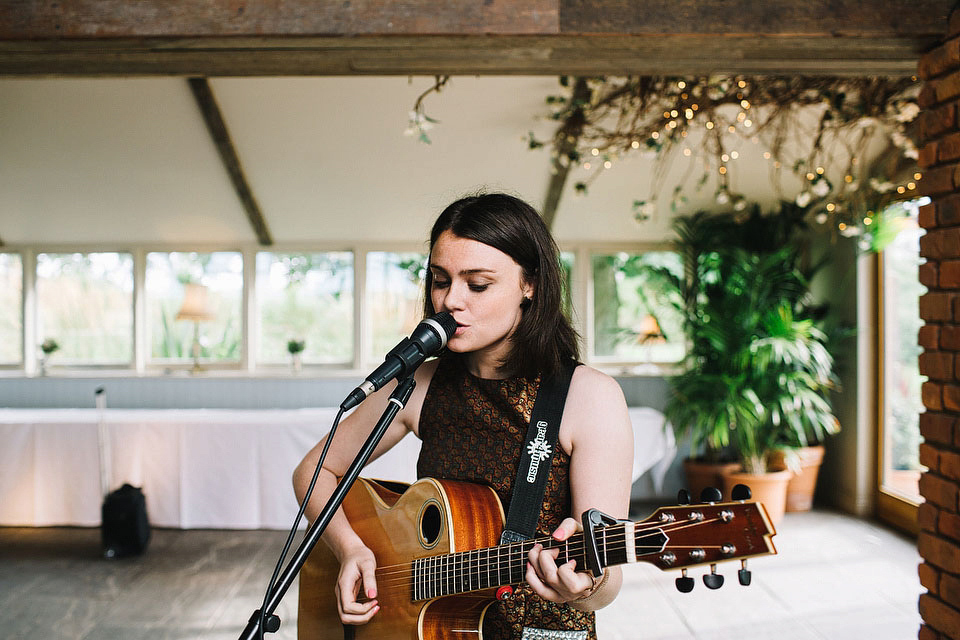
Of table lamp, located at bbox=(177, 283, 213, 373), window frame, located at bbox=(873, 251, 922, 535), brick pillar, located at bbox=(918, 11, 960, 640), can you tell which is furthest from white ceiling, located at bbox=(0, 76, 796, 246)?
brick pillar, located at bbox=(918, 11, 960, 640)

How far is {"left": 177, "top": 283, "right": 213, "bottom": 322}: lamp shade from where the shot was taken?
554 cm

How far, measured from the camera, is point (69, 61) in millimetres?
2367

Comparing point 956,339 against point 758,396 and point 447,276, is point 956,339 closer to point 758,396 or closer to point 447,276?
point 447,276

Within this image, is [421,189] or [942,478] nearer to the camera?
[942,478]

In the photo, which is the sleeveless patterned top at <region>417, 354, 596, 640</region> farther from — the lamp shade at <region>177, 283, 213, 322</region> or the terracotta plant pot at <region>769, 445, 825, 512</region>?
the lamp shade at <region>177, 283, 213, 322</region>

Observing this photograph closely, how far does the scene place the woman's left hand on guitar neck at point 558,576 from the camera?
108 cm

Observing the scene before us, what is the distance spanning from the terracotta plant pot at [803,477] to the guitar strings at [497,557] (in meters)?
3.90

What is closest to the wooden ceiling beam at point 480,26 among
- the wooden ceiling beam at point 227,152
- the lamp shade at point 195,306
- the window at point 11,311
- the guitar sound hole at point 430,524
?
the guitar sound hole at point 430,524

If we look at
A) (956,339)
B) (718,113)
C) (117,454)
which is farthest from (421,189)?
(956,339)

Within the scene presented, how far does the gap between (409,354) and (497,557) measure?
379 millimetres

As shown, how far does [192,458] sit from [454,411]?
10.9 feet

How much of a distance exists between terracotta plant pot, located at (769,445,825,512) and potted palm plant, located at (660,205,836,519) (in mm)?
106

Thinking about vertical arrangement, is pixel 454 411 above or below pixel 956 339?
below

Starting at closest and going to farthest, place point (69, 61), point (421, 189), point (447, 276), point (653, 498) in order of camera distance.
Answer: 1. point (447, 276)
2. point (69, 61)
3. point (653, 498)
4. point (421, 189)
